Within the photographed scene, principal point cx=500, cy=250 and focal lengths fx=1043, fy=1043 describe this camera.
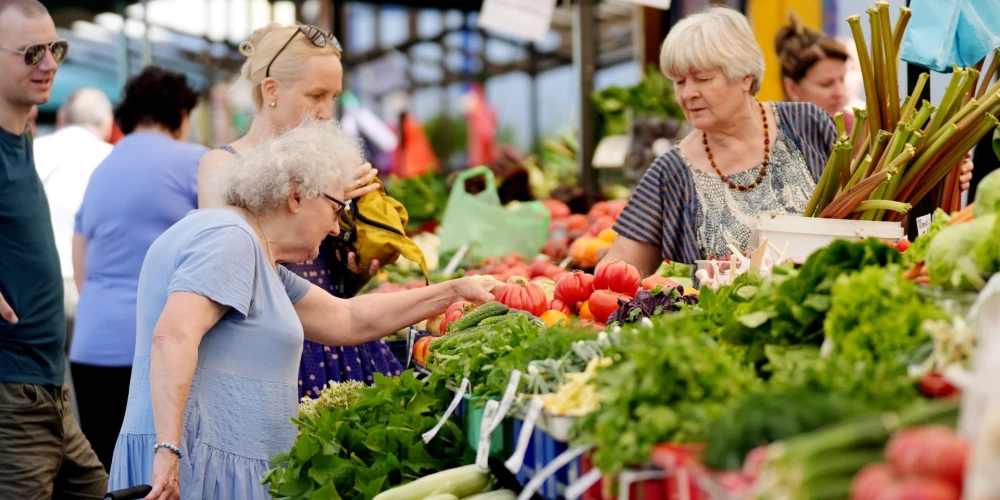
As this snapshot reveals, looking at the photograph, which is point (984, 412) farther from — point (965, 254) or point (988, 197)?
point (988, 197)

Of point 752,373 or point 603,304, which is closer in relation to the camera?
point 752,373

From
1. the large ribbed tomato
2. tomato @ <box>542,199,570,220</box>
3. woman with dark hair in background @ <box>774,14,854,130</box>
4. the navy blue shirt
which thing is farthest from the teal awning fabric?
the large ribbed tomato

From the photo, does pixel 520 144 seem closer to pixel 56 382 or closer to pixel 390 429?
pixel 56 382

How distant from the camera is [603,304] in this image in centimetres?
304

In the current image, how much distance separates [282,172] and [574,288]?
0.98m

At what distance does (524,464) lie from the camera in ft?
7.41

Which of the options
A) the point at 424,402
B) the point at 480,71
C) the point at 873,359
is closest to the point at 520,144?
the point at 480,71

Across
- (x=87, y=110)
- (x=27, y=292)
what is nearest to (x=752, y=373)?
(x=27, y=292)

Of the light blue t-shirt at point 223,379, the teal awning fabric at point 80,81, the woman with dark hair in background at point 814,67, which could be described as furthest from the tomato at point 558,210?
the teal awning fabric at point 80,81

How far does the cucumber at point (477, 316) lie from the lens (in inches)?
115

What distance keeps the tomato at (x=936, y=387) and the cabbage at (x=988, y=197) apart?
0.54 meters

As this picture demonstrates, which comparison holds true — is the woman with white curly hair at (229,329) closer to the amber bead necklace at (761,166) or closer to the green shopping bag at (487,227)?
the amber bead necklace at (761,166)

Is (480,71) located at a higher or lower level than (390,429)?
higher

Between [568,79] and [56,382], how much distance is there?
920 cm
